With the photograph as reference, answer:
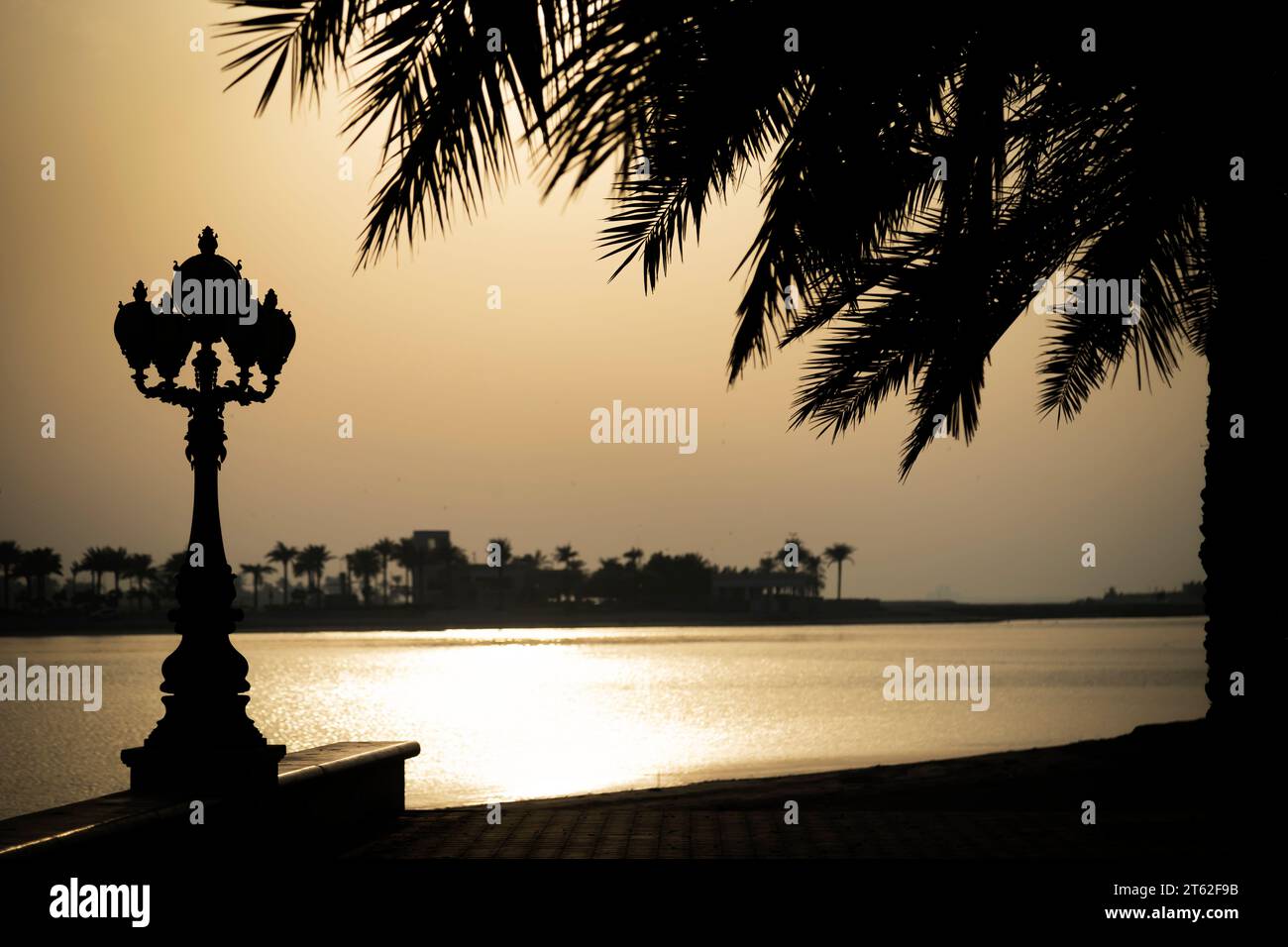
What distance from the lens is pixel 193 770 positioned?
7348mm

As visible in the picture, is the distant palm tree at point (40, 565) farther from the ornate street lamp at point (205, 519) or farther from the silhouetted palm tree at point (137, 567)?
the ornate street lamp at point (205, 519)

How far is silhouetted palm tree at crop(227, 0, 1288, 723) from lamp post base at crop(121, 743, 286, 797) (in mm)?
3137

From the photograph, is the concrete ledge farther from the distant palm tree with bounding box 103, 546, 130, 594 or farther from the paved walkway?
the distant palm tree with bounding box 103, 546, 130, 594

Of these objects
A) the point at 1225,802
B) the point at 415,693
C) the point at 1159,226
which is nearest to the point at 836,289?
the point at 1159,226

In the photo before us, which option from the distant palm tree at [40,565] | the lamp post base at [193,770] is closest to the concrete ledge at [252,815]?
the lamp post base at [193,770]

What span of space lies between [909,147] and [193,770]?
17.1 ft

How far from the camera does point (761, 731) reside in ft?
119

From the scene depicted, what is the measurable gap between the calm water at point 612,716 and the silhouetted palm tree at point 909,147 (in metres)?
14.1

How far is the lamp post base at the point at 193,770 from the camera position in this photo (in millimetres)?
7305

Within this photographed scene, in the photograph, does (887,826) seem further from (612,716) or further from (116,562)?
(116,562)

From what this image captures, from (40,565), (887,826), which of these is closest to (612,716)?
(887,826)

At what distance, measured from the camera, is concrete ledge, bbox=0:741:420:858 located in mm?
5598

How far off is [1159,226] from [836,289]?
3492 millimetres

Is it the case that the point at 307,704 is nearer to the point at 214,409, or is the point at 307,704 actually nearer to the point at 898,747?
the point at 898,747
